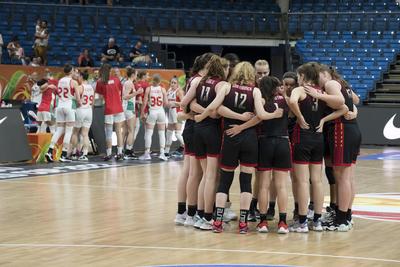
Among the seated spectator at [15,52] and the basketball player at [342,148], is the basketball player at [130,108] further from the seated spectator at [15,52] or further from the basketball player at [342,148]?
the basketball player at [342,148]

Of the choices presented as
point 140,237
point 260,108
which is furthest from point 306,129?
point 140,237

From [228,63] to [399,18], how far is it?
71.0ft

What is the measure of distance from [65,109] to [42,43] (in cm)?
867

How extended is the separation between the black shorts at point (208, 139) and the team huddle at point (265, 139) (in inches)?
0.4

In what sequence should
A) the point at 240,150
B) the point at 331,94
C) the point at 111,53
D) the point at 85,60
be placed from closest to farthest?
the point at 240,150
the point at 331,94
the point at 85,60
the point at 111,53

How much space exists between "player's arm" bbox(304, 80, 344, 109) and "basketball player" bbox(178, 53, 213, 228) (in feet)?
3.89

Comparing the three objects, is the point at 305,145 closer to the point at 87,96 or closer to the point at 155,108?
the point at 87,96

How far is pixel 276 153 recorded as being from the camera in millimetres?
9719

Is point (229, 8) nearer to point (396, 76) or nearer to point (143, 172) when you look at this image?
point (396, 76)

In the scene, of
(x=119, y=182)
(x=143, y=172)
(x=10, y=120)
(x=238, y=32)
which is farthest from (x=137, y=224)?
(x=238, y=32)

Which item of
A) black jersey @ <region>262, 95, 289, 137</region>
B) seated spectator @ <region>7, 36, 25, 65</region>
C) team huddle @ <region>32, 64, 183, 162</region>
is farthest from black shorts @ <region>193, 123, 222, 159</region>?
seated spectator @ <region>7, 36, 25, 65</region>

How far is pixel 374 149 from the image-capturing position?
2311 cm

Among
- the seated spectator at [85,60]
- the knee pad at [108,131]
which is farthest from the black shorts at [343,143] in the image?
the seated spectator at [85,60]

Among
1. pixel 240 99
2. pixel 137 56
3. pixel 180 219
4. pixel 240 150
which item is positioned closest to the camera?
pixel 240 99
